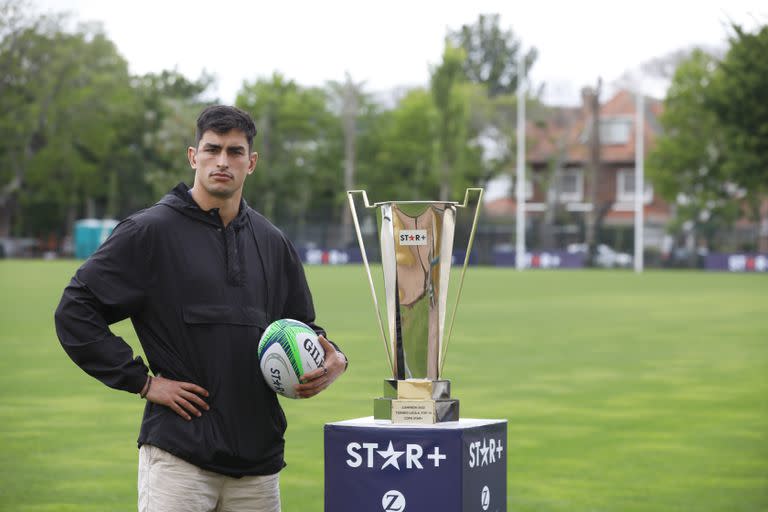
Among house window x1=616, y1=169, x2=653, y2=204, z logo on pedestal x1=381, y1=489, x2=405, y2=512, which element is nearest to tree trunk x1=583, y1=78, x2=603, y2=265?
house window x1=616, y1=169, x2=653, y2=204

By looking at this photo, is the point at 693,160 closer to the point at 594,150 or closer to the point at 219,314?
the point at 594,150

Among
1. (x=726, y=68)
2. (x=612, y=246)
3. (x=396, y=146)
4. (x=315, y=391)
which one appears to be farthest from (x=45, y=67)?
(x=315, y=391)

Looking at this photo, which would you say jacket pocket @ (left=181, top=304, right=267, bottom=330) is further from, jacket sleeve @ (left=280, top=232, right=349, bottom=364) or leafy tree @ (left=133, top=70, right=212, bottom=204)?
leafy tree @ (left=133, top=70, right=212, bottom=204)

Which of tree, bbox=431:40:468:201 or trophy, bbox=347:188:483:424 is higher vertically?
tree, bbox=431:40:468:201

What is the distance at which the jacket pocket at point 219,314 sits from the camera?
4.55m

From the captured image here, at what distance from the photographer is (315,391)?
15.9 ft

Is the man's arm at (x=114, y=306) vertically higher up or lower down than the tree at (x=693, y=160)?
lower down

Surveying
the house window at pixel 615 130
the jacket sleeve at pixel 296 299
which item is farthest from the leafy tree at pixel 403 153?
the jacket sleeve at pixel 296 299

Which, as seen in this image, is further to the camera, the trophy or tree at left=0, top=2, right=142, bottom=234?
tree at left=0, top=2, right=142, bottom=234

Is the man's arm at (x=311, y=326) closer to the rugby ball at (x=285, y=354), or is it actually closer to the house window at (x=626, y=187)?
the rugby ball at (x=285, y=354)

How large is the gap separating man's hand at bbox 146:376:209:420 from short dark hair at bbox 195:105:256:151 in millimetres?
823

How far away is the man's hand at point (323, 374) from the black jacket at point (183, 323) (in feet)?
0.49

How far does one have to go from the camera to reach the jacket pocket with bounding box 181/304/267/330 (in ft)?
14.9

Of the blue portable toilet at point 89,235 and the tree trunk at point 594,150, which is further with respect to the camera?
the blue portable toilet at point 89,235
